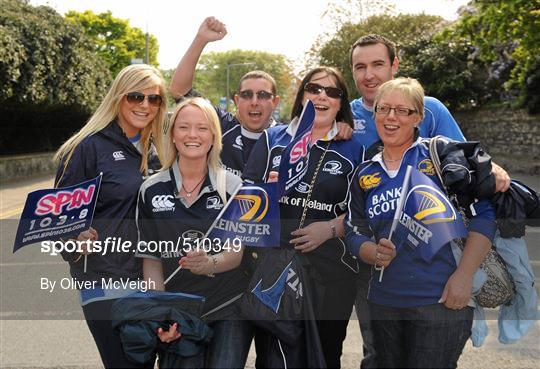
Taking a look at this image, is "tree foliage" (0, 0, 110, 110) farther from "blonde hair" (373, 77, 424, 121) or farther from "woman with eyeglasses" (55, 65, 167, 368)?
"blonde hair" (373, 77, 424, 121)

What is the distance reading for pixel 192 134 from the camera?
285 cm

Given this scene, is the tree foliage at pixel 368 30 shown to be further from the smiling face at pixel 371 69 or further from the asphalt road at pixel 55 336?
the smiling face at pixel 371 69

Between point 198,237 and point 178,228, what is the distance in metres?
0.10

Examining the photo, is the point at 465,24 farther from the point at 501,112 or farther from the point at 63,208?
the point at 63,208

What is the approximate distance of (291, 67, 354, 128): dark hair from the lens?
321 cm

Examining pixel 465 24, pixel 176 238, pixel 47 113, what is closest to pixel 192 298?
pixel 176 238

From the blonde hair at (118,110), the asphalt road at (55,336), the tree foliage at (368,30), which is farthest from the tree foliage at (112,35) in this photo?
the blonde hair at (118,110)

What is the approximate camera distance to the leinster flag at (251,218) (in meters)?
2.70

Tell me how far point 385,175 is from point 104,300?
1.45 meters

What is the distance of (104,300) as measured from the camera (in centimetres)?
275

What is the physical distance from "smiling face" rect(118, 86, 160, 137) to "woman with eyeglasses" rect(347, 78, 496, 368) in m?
1.15

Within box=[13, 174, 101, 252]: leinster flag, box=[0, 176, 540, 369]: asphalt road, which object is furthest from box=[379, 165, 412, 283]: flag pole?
box=[0, 176, 540, 369]: asphalt road

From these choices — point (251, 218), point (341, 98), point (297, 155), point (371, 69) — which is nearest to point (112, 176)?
point (251, 218)

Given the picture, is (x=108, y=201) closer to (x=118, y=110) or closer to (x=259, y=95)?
(x=118, y=110)
